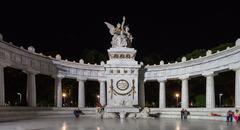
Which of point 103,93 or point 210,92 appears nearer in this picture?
point 210,92

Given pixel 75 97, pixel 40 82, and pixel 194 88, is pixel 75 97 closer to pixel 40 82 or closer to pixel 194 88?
pixel 40 82

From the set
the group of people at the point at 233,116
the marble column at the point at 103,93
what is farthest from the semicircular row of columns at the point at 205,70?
the marble column at the point at 103,93

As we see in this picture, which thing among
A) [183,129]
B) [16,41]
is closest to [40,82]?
[16,41]

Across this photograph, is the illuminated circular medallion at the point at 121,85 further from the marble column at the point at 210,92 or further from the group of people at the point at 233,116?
the group of people at the point at 233,116

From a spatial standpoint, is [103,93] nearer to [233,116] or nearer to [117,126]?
[233,116]

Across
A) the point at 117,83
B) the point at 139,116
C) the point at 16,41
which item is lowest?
the point at 139,116

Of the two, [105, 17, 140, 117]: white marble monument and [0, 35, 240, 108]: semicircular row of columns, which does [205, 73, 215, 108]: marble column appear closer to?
[0, 35, 240, 108]: semicircular row of columns

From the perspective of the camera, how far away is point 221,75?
82.9 metres

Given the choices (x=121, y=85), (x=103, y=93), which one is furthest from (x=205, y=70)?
(x=103, y=93)

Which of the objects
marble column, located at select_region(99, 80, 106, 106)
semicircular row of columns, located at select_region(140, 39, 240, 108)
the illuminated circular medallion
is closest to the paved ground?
semicircular row of columns, located at select_region(140, 39, 240, 108)

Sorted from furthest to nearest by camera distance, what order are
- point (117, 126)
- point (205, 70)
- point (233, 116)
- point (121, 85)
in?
point (121, 85) → point (205, 70) → point (233, 116) → point (117, 126)

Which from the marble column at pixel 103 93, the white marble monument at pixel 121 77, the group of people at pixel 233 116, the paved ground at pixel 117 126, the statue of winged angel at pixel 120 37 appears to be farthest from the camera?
the marble column at pixel 103 93

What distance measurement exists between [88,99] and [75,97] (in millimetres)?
3743

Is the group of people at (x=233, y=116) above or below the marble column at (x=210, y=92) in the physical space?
below
